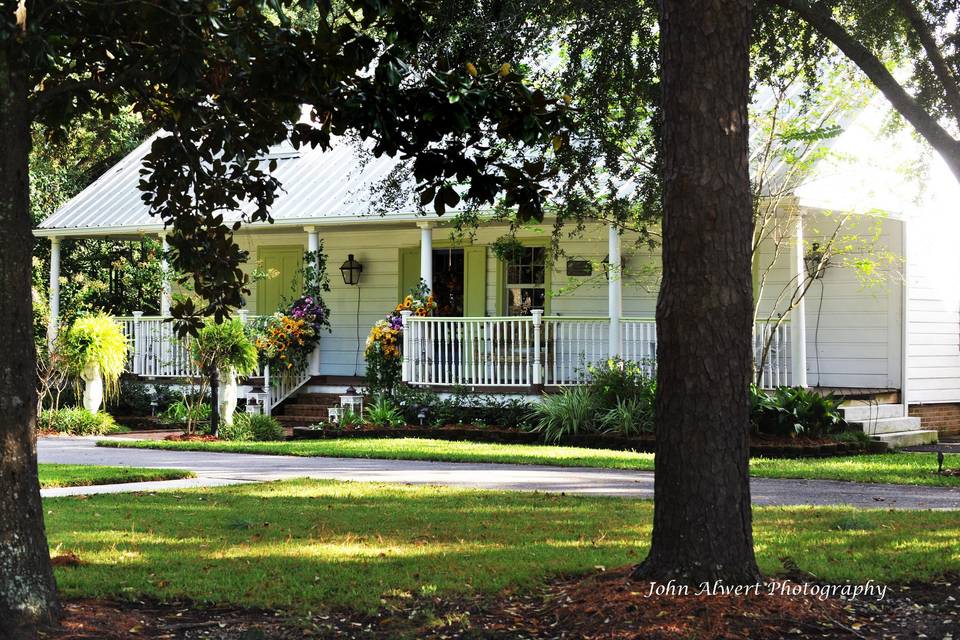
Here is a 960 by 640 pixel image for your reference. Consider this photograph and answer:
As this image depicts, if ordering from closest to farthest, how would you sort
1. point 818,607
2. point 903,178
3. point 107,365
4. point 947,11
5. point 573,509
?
point 818,607 < point 573,509 < point 947,11 < point 903,178 < point 107,365

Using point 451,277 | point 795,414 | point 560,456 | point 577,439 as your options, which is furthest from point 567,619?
point 451,277

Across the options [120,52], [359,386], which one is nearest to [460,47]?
[120,52]

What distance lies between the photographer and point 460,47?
1234 centimetres

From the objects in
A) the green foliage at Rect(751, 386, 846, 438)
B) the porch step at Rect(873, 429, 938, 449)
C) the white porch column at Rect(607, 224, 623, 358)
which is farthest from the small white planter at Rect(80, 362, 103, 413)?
the porch step at Rect(873, 429, 938, 449)

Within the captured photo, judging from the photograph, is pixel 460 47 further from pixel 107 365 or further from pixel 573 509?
pixel 107 365

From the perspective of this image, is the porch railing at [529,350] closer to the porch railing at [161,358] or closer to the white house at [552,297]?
the white house at [552,297]

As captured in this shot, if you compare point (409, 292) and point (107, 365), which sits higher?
point (409, 292)

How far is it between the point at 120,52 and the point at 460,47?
6.22m

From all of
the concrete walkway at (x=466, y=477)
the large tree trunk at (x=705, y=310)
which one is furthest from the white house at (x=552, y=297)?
the large tree trunk at (x=705, y=310)

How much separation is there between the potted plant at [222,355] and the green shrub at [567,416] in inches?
182

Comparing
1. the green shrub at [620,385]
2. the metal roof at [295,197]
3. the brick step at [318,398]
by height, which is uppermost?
the metal roof at [295,197]

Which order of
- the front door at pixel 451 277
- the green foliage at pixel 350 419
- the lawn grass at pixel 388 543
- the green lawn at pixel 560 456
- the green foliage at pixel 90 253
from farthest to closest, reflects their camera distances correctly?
1. the green foliage at pixel 90 253
2. the front door at pixel 451 277
3. the green foliage at pixel 350 419
4. the green lawn at pixel 560 456
5. the lawn grass at pixel 388 543

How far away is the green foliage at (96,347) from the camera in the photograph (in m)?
17.9

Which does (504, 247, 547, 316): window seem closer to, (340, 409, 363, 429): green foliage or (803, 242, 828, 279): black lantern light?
(340, 409, 363, 429): green foliage
